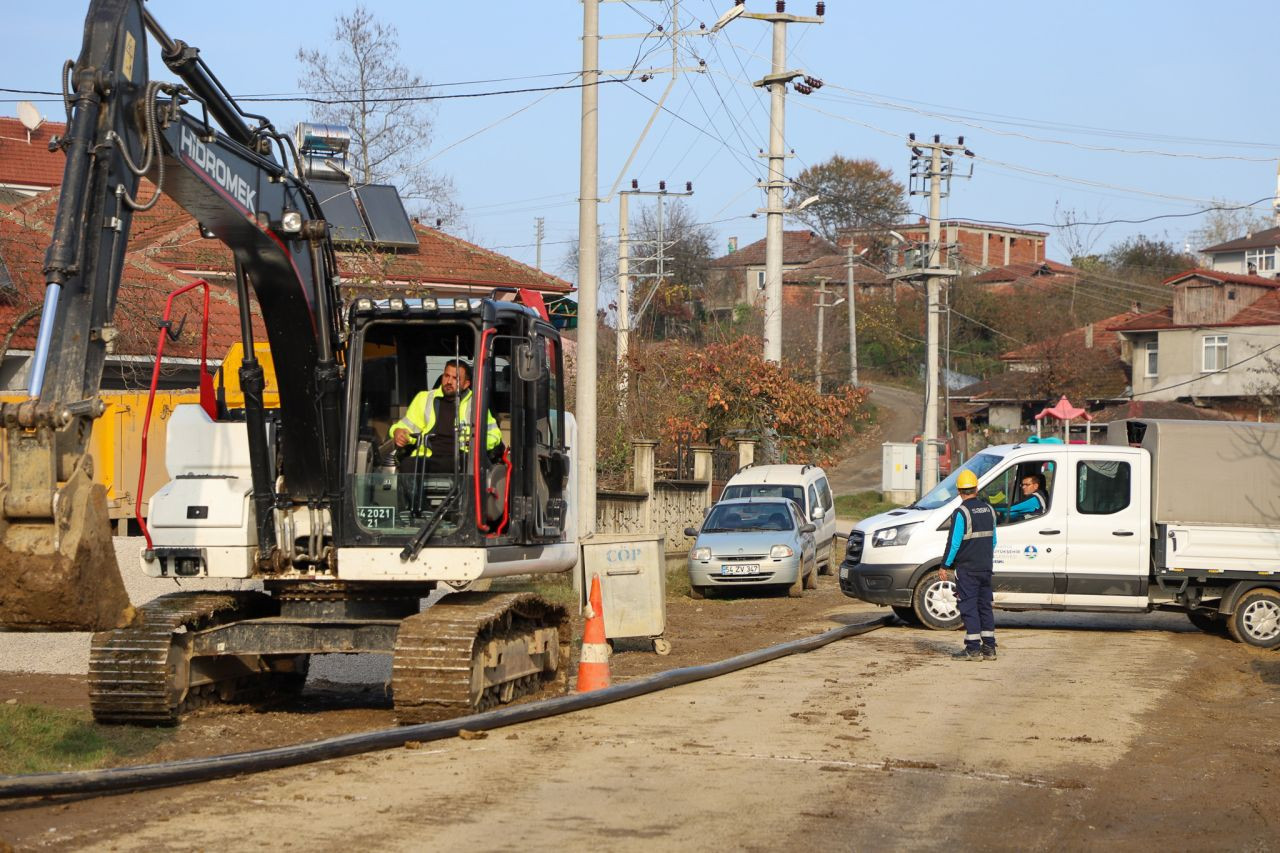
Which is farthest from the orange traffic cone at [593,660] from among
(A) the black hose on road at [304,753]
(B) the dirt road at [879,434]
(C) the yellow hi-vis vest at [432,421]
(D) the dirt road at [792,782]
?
(B) the dirt road at [879,434]

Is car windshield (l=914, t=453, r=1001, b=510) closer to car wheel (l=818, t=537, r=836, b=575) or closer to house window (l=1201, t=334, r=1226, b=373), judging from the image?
car wheel (l=818, t=537, r=836, b=575)

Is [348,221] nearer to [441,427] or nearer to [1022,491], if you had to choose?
[1022,491]

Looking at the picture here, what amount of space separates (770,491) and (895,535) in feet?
26.8

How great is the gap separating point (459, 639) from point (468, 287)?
24.4 meters

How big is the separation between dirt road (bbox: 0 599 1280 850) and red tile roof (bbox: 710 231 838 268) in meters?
80.1

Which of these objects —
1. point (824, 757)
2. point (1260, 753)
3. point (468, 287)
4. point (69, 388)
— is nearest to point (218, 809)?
point (69, 388)

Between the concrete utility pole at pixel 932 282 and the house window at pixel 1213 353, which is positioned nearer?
the concrete utility pole at pixel 932 282

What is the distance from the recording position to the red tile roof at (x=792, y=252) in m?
93.9

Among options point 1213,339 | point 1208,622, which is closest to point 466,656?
point 1208,622

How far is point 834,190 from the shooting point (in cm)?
9719

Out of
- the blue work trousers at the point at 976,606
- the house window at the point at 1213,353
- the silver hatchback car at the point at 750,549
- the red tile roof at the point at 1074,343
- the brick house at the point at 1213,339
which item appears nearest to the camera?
the blue work trousers at the point at 976,606

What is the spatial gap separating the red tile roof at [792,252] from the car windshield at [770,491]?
65.5m

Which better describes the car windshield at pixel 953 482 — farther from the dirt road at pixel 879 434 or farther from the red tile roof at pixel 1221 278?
the red tile roof at pixel 1221 278

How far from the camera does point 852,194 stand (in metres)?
96.9
